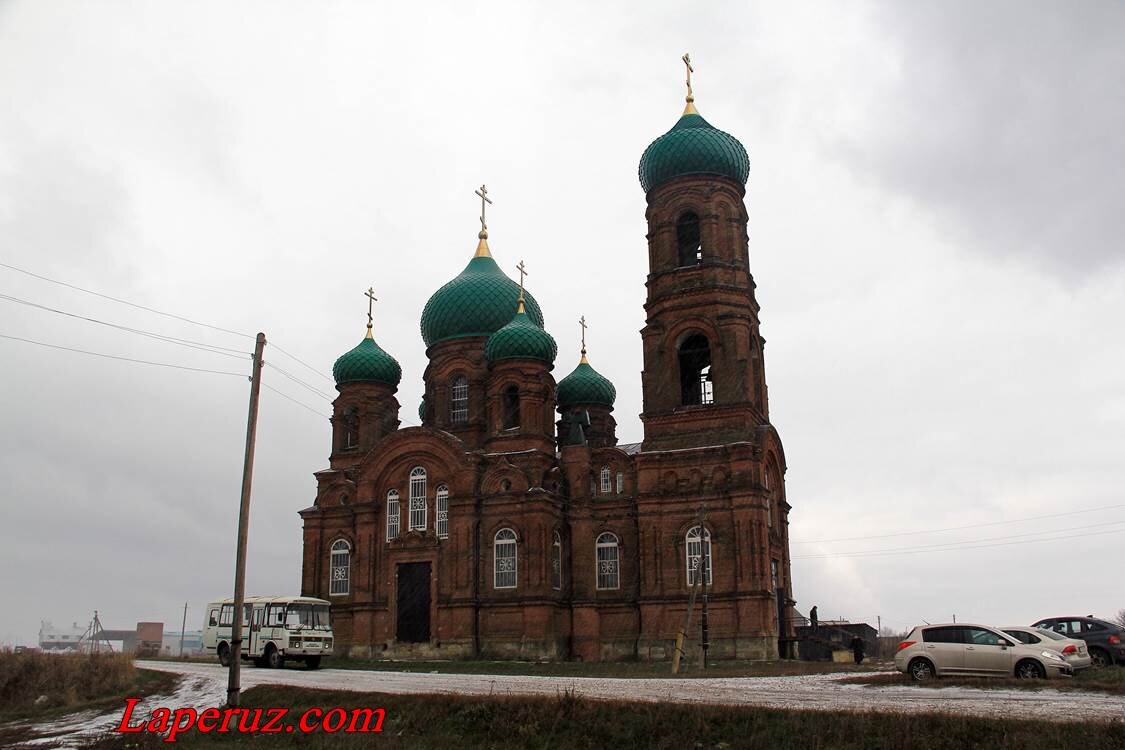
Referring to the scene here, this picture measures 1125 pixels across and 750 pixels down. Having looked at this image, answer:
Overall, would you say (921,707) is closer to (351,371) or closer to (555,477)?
(555,477)

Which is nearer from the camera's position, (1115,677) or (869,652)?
(1115,677)

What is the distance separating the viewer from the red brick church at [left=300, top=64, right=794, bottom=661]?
32.3m

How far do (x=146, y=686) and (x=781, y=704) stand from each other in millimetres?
16502

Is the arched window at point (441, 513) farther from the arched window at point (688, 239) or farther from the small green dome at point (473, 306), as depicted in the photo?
the arched window at point (688, 239)

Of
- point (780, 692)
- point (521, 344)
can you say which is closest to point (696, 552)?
point (521, 344)

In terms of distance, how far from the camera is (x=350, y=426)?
1628 inches

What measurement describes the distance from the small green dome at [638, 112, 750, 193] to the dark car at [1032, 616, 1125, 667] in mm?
19220

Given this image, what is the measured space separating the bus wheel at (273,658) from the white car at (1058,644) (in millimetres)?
19271

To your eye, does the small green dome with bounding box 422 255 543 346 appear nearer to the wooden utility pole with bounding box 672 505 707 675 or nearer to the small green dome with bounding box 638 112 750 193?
the small green dome with bounding box 638 112 750 193

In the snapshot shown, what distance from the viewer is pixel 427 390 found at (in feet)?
135

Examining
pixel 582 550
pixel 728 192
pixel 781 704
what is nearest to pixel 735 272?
pixel 728 192

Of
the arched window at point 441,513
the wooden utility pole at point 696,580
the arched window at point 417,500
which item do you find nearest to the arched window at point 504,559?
the arched window at point 441,513

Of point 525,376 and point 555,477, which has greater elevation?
point 525,376

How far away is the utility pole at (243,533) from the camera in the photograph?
18.2 m
